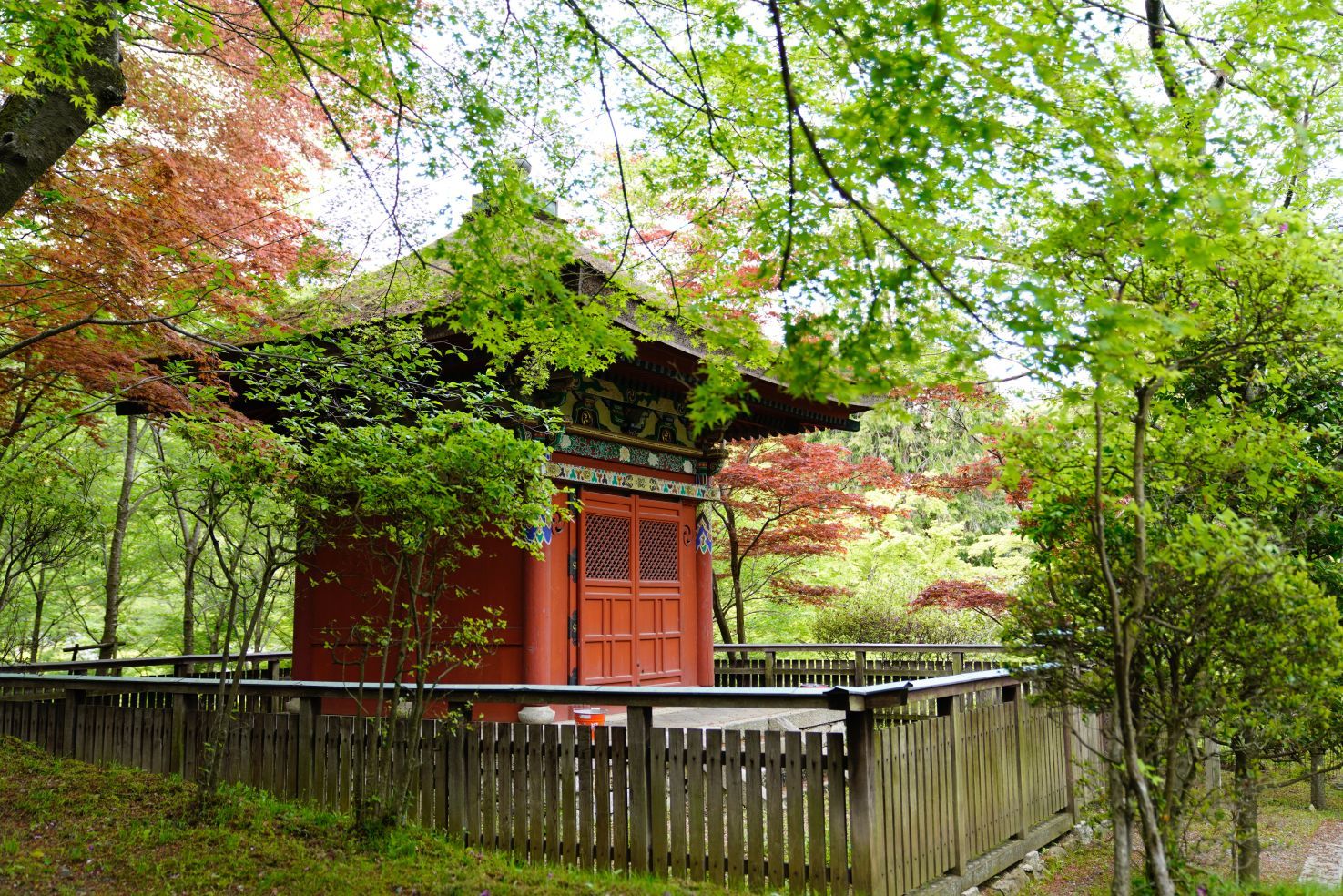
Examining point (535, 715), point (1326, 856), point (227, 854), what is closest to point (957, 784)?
point (1326, 856)

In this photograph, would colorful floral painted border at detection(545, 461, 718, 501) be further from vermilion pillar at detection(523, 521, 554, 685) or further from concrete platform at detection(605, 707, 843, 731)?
concrete platform at detection(605, 707, 843, 731)

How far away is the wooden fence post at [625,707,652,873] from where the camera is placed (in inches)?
203

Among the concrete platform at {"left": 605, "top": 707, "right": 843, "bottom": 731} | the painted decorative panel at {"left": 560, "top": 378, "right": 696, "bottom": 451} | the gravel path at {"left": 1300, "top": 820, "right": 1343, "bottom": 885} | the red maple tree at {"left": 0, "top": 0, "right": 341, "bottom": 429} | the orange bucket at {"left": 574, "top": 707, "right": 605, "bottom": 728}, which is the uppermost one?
the red maple tree at {"left": 0, "top": 0, "right": 341, "bottom": 429}

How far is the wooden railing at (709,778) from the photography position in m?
4.82

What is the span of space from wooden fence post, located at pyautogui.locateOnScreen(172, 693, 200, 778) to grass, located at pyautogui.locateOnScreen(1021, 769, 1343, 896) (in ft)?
18.3

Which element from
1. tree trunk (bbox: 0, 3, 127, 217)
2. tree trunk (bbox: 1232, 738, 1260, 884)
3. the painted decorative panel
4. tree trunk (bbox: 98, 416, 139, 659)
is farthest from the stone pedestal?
tree trunk (bbox: 98, 416, 139, 659)

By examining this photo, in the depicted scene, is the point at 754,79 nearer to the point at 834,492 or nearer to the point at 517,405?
the point at 517,405

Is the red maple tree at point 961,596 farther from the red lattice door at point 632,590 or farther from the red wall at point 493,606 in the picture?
the red wall at point 493,606

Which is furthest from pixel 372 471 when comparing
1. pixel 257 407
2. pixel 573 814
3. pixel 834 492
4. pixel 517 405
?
pixel 834 492

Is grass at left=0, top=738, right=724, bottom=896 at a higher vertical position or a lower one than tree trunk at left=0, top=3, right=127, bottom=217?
lower

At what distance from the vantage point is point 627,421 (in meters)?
9.37

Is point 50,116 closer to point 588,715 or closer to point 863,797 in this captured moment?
point 863,797

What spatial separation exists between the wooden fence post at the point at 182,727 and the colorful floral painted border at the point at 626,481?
3.11m

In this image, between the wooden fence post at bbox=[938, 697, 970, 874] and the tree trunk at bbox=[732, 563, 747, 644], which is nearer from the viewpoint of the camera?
the wooden fence post at bbox=[938, 697, 970, 874]
